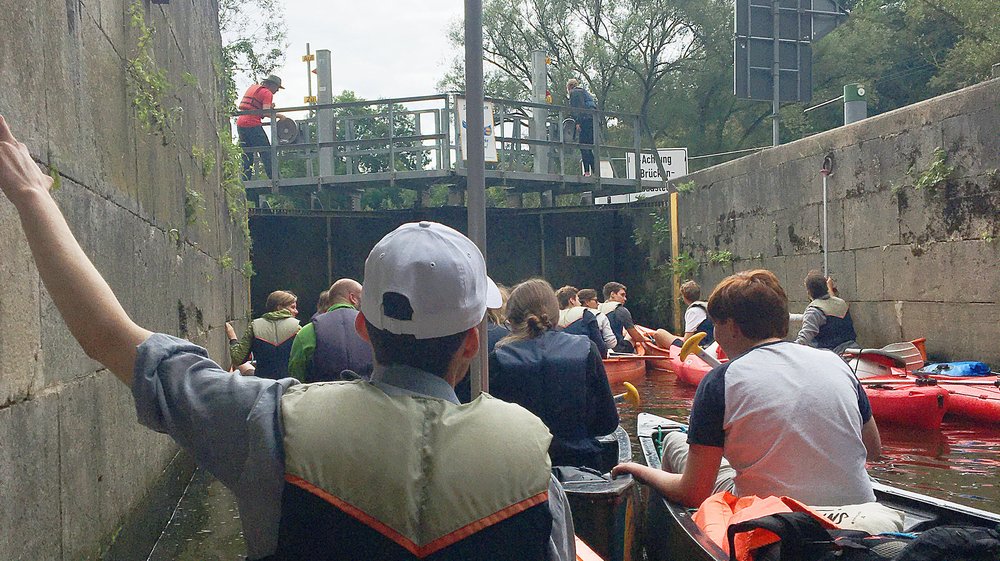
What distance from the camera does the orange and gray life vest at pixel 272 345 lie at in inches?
278

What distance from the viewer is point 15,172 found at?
5.13 ft

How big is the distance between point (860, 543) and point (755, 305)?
0.94 metres

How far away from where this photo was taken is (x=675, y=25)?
3456 centimetres

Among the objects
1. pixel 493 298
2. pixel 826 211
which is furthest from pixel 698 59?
pixel 493 298

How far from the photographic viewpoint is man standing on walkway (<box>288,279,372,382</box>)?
526 centimetres

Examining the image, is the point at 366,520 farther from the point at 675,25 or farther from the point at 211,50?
the point at 675,25

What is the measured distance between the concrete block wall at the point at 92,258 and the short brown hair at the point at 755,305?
229 cm

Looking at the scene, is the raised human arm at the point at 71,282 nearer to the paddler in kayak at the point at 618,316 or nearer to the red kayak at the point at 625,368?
the red kayak at the point at 625,368

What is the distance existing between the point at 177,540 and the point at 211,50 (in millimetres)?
5652

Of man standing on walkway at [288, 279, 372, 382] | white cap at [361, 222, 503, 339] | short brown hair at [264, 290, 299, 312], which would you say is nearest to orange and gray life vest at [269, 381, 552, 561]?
white cap at [361, 222, 503, 339]

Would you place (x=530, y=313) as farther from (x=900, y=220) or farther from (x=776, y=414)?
(x=900, y=220)

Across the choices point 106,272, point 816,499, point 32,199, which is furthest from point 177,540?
point 32,199

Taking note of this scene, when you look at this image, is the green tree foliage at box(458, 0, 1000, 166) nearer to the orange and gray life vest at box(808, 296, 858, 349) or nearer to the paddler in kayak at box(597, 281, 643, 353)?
the paddler in kayak at box(597, 281, 643, 353)

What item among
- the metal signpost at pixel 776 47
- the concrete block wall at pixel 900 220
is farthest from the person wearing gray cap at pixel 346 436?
the metal signpost at pixel 776 47
